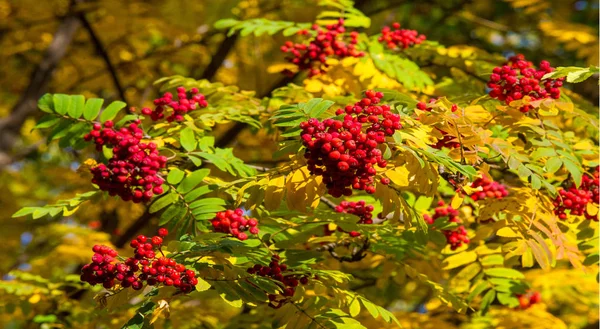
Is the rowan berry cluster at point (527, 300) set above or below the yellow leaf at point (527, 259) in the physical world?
below

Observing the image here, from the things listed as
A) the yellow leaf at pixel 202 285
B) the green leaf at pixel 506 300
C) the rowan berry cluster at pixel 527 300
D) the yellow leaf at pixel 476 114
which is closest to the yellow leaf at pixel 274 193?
the yellow leaf at pixel 202 285

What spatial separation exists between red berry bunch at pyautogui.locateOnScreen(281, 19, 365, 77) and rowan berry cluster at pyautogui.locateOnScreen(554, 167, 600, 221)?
4.79 feet

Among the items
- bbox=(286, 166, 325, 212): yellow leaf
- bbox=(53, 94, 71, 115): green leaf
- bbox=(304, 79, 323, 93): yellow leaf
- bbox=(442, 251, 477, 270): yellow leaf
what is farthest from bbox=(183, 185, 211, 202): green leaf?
bbox=(442, 251, 477, 270): yellow leaf

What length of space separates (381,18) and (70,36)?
344cm

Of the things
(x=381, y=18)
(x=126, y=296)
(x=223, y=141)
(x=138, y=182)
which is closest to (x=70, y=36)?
(x=223, y=141)

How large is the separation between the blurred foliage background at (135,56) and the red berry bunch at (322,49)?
6.53 ft

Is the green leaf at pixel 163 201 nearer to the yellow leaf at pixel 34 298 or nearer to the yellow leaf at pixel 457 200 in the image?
the yellow leaf at pixel 457 200

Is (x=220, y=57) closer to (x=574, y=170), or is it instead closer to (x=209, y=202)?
(x=209, y=202)

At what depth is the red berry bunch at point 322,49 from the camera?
412 centimetres

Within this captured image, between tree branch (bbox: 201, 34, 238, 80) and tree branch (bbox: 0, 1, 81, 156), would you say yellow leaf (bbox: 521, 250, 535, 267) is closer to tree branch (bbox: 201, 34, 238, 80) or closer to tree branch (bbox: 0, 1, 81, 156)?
tree branch (bbox: 201, 34, 238, 80)

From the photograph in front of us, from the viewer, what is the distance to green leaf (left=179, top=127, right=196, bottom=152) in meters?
3.28

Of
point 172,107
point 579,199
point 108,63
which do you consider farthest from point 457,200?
point 108,63

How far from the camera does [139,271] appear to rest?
263 cm

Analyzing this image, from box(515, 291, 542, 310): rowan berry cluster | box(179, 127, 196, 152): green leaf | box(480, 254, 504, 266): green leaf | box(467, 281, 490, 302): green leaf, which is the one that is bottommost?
box(515, 291, 542, 310): rowan berry cluster
